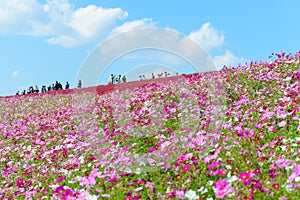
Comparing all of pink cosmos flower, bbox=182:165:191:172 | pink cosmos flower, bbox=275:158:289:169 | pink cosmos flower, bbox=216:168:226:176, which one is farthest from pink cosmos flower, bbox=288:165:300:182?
pink cosmos flower, bbox=182:165:191:172

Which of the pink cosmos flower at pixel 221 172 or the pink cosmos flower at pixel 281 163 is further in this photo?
the pink cosmos flower at pixel 221 172

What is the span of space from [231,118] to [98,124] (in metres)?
3.77

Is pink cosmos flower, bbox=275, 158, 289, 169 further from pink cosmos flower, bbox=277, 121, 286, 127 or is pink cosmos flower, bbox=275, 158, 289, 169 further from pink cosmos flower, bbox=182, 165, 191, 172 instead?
pink cosmos flower, bbox=277, 121, 286, 127

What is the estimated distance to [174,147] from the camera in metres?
6.54

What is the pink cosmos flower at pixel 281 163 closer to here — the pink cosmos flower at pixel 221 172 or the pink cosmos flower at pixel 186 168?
the pink cosmos flower at pixel 221 172

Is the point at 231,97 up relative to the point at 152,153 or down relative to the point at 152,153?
up

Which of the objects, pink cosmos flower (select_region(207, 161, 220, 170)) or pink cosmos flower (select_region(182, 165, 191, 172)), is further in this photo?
pink cosmos flower (select_region(182, 165, 191, 172))

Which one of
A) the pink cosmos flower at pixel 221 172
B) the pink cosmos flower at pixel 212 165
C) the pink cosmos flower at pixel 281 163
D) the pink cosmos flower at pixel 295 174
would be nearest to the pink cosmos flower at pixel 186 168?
the pink cosmos flower at pixel 212 165

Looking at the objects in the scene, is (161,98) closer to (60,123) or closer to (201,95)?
(201,95)

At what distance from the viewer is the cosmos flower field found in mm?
5031

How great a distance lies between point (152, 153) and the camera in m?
6.48

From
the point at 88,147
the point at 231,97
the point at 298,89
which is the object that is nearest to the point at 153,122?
the point at 88,147

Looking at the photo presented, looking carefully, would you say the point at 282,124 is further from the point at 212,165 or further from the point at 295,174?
the point at 295,174

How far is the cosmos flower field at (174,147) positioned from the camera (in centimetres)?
503
